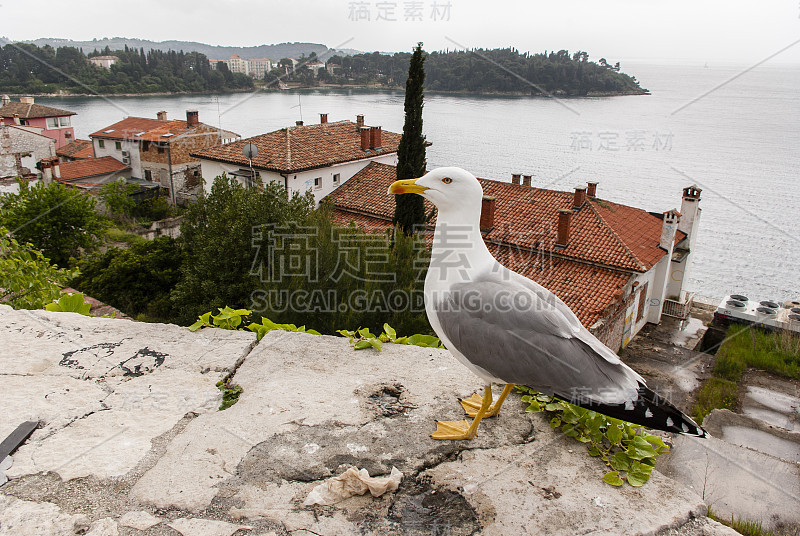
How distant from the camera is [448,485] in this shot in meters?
2.64

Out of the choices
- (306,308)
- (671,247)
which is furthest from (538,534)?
(671,247)

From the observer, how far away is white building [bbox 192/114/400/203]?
74.2 ft

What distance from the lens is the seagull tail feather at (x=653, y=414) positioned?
2.53 m

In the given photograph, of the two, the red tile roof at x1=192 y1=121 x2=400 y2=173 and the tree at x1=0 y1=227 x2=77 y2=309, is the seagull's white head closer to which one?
the tree at x1=0 y1=227 x2=77 y2=309

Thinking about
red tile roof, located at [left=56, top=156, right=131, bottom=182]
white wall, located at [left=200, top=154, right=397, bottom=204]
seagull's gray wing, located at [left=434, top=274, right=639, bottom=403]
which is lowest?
red tile roof, located at [left=56, top=156, right=131, bottom=182]

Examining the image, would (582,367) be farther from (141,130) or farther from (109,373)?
(141,130)

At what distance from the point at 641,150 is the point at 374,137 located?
3860 cm

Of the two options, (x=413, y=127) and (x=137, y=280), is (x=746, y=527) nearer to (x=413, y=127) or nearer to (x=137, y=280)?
(x=413, y=127)

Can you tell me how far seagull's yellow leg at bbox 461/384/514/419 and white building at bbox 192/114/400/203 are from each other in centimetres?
1869

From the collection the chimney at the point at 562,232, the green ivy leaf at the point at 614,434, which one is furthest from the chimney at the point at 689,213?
the green ivy leaf at the point at 614,434

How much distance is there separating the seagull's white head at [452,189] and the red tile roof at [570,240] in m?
11.2

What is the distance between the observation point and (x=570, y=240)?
18.0 metres

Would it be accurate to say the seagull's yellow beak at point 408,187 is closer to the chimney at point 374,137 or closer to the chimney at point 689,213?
the chimney at point 689,213

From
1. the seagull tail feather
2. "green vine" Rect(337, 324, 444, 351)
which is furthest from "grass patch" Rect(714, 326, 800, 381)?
the seagull tail feather
